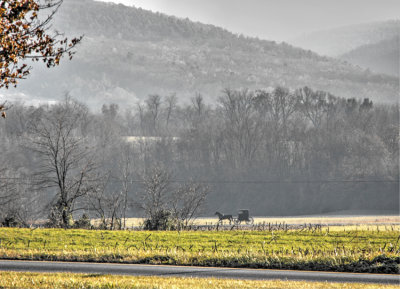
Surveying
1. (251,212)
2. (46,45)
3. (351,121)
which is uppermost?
(351,121)

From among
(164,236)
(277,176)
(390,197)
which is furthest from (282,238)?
(277,176)

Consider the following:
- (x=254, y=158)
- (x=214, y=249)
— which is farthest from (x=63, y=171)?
(x=254, y=158)

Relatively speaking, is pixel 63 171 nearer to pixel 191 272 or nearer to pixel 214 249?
pixel 214 249

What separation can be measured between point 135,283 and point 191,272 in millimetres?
4354

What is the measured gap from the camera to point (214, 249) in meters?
29.0

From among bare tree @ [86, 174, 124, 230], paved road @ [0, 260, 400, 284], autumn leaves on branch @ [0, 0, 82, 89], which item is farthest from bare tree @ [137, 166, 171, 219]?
autumn leaves on branch @ [0, 0, 82, 89]

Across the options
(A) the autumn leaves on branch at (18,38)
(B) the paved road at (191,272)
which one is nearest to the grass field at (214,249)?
(B) the paved road at (191,272)

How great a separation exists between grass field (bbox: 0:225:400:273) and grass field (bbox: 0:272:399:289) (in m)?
Result: 4.77

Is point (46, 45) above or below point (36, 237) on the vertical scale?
above

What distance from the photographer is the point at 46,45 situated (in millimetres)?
16969

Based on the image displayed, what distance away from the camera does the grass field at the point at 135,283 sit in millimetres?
16266

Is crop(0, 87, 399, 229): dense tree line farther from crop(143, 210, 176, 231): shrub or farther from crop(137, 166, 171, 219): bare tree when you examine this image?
crop(143, 210, 176, 231): shrub

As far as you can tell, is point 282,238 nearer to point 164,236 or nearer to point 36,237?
point 164,236

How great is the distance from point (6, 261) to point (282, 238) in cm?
1588
